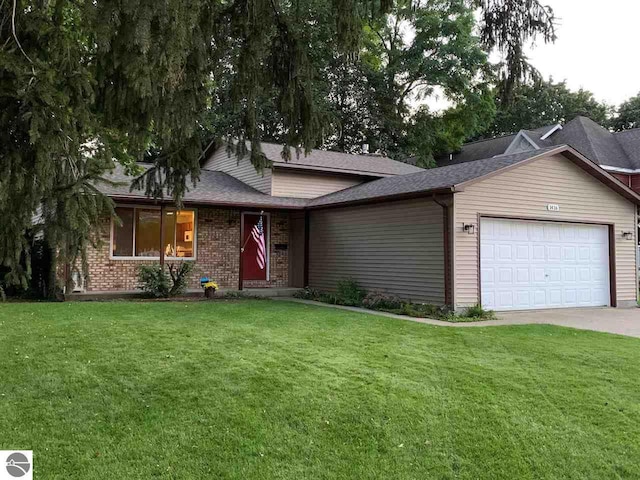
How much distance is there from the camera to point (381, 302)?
40.0 feet

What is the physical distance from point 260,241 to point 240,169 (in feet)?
14.4

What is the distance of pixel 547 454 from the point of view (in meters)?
4.08

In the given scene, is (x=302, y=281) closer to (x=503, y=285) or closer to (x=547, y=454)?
(x=503, y=285)

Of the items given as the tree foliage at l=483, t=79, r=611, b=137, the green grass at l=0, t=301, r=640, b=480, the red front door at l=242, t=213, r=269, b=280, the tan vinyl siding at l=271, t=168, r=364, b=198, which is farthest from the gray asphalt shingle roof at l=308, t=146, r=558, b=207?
the tree foliage at l=483, t=79, r=611, b=137

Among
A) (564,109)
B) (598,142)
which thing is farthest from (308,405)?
(564,109)

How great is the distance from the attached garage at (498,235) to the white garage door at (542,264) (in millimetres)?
25

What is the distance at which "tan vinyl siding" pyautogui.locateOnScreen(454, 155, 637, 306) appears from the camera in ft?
36.5

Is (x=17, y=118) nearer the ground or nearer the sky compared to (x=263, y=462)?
nearer the sky

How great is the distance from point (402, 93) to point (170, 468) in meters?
32.1

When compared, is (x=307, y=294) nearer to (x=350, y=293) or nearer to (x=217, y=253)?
(x=350, y=293)

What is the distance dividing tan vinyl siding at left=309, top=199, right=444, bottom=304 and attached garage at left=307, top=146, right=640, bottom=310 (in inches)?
1.0

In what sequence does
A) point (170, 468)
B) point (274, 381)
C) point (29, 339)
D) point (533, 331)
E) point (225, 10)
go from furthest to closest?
point (533, 331), point (29, 339), point (225, 10), point (274, 381), point (170, 468)

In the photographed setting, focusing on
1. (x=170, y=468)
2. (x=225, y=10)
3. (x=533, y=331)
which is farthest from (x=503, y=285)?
(x=170, y=468)

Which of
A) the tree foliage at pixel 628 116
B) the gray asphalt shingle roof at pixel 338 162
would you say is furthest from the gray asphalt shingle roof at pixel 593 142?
→ the tree foliage at pixel 628 116
